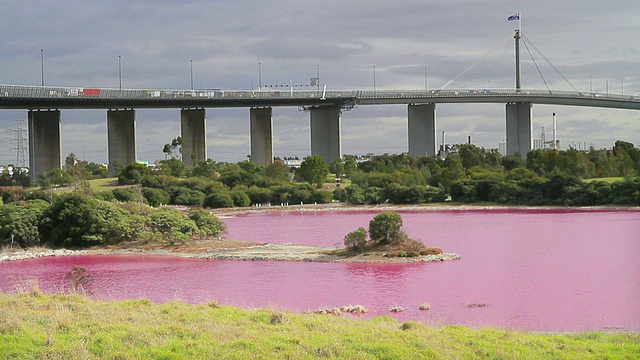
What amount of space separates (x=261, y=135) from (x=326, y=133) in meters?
9.84

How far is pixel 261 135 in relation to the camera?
105438 mm

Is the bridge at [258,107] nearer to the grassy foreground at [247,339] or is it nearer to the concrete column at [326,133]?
the concrete column at [326,133]

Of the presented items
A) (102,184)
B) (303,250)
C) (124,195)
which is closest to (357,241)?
(303,250)

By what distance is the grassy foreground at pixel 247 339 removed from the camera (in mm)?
12273

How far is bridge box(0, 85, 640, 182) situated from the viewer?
86.4 m

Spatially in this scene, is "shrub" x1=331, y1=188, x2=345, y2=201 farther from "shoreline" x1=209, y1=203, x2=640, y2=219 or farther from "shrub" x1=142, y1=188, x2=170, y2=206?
"shrub" x1=142, y1=188, x2=170, y2=206

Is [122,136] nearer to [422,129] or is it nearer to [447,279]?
[422,129]

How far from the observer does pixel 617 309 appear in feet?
75.0

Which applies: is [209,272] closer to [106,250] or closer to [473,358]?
[106,250]

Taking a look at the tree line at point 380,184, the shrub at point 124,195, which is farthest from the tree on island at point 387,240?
the shrub at point 124,195

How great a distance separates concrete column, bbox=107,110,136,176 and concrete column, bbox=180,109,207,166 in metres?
→ 7.39

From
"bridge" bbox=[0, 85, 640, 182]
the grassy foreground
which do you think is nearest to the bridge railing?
"bridge" bbox=[0, 85, 640, 182]

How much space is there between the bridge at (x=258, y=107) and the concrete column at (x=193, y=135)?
4.6 inches

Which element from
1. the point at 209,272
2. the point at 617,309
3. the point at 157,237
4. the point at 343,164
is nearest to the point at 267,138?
the point at 343,164
